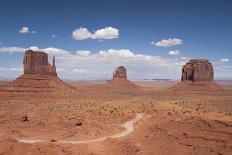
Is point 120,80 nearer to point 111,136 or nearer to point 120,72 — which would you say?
point 120,72

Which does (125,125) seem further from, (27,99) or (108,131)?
(27,99)

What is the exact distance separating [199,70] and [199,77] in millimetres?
2473

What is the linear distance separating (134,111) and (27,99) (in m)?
37.4

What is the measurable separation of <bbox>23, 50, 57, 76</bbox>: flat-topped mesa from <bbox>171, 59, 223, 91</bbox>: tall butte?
48.4m

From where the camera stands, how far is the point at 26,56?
90.6 metres

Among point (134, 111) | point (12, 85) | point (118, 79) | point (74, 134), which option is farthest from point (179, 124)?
point (118, 79)

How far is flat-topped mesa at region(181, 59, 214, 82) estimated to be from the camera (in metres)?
109

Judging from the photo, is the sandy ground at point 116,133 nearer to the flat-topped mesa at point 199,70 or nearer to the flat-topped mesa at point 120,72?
the flat-topped mesa at point 199,70

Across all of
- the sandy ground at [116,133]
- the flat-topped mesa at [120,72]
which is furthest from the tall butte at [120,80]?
the sandy ground at [116,133]

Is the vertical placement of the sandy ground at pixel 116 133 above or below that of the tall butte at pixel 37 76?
below

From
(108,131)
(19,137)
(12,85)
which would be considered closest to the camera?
(19,137)

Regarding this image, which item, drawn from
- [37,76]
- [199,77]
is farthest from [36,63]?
[199,77]

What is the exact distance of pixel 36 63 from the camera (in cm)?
8975

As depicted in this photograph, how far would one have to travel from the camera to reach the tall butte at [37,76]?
85175 mm
